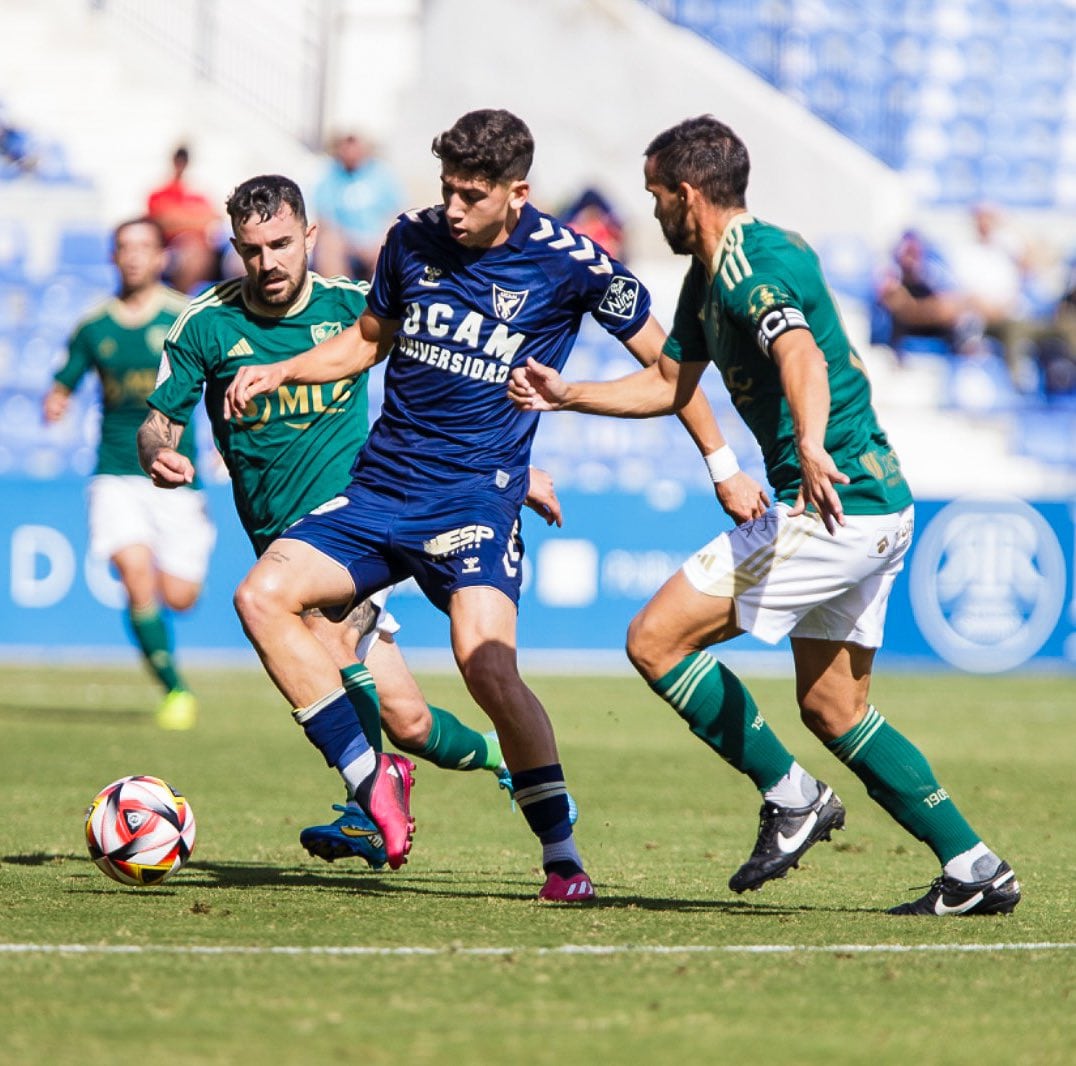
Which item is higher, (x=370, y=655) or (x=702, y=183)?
(x=702, y=183)

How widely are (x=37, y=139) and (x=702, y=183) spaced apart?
18848 millimetres

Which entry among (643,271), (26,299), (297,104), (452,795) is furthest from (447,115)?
(452,795)

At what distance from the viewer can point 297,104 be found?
1012 inches

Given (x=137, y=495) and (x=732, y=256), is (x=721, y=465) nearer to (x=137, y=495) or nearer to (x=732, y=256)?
(x=732, y=256)

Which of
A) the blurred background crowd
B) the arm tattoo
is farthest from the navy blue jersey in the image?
the blurred background crowd

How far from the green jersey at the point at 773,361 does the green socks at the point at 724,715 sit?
58 cm

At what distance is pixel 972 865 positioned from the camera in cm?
575

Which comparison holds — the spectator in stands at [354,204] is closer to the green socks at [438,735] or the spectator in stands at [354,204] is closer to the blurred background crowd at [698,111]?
the blurred background crowd at [698,111]

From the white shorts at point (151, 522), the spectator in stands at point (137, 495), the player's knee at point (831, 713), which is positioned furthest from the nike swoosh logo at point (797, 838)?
the white shorts at point (151, 522)

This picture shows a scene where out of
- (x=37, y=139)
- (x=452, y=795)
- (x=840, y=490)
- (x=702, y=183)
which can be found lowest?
(x=452, y=795)

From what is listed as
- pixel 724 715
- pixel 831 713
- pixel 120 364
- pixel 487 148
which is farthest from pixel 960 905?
pixel 120 364

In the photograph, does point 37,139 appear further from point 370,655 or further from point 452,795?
point 370,655

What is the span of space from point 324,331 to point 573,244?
3.95 ft

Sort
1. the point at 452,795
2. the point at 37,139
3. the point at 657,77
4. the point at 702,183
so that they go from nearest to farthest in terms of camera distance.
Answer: the point at 702,183 < the point at 452,795 < the point at 37,139 < the point at 657,77
